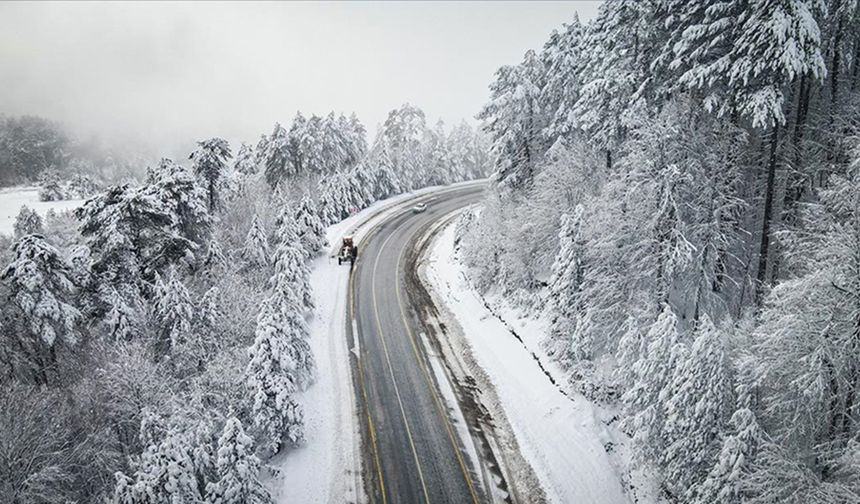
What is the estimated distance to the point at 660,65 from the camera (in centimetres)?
2228

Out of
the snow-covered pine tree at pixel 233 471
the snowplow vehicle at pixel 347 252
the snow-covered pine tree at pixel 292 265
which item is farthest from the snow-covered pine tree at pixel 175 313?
the snowplow vehicle at pixel 347 252

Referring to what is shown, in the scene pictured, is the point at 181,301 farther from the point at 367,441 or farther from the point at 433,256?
the point at 433,256

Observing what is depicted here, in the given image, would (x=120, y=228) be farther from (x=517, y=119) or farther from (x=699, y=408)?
(x=699, y=408)

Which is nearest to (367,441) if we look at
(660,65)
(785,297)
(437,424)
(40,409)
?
(437,424)

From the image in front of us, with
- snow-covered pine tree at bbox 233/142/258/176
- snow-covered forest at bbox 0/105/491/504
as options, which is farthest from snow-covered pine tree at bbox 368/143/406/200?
snow-covered pine tree at bbox 233/142/258/176

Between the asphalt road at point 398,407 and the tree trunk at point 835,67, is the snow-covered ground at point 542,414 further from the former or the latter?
the tree trunk at point 835,67

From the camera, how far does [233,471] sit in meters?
14.9

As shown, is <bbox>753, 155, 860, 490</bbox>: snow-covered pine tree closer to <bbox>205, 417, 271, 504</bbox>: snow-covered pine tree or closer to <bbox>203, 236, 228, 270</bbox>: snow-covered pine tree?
<bbox>205, 417, 271, 504</bbox>: snow-covered pine tree

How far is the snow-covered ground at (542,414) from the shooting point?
61.4ft

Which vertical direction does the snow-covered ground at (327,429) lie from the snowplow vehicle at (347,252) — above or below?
below

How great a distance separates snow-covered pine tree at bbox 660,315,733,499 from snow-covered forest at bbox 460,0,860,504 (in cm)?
6

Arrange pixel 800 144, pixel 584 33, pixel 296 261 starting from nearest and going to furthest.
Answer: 1. pixel 800 144
2. pixel 296 261
3. pixel 584 33

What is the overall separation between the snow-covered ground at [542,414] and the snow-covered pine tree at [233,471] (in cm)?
1201

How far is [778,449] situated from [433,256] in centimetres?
3323
